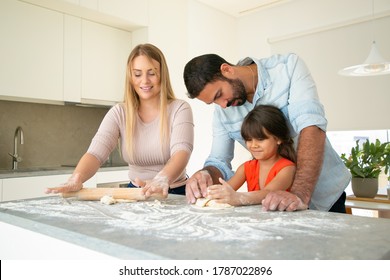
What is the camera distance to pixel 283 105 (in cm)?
135

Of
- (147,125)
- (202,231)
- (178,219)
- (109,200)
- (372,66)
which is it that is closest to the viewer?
(202,231)

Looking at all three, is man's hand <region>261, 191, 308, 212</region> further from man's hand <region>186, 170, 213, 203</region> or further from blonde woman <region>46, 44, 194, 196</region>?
blonde woman <region>46, 44, 194, 196</region>

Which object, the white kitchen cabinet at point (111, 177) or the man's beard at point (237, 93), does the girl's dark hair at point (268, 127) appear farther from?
the white kitchen cabinet at point (111, 177)

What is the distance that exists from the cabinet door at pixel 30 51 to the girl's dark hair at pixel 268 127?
1.99m

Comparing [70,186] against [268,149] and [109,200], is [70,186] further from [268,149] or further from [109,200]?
[268,149]

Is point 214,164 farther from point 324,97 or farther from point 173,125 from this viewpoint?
point 324,97

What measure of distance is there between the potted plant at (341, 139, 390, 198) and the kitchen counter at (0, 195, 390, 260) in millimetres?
2024

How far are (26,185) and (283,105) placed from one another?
1.90 metres

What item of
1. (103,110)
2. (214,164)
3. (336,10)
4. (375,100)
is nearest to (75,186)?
(214,164)

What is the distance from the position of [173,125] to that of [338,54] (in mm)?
2888

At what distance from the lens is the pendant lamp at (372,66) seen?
8.02ft

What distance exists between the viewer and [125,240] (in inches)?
25.9

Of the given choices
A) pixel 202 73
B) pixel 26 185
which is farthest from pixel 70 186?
pixel 26 185

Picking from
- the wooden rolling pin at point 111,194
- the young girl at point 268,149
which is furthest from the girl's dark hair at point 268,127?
the wooden rolling pin at point 111,194
